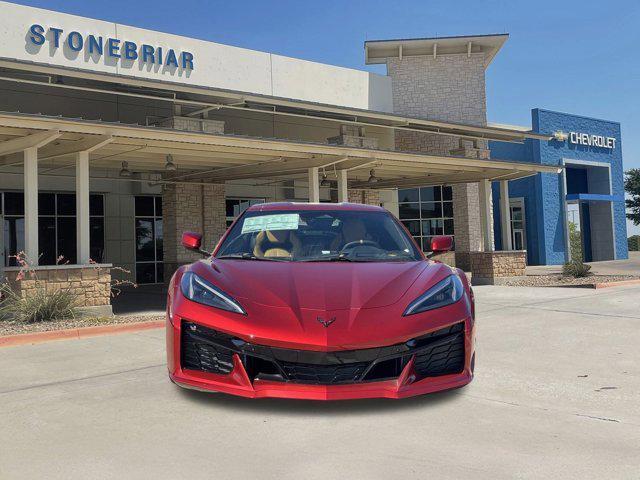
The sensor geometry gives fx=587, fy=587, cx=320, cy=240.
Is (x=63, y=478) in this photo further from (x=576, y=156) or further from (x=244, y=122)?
(x=576, y=156)

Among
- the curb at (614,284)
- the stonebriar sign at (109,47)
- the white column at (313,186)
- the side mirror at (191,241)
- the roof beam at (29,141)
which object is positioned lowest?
the curb at (614,284)

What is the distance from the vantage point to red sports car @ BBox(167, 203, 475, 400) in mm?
3518

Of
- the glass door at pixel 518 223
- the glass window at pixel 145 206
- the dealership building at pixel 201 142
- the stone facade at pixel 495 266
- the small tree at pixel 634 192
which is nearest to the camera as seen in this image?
the dealership building at pixel 201 142

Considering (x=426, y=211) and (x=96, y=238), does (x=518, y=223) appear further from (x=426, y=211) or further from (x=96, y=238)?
(x=96, y=238)

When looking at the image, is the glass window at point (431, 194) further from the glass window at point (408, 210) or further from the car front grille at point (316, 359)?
the car front grille at point (316, 359)

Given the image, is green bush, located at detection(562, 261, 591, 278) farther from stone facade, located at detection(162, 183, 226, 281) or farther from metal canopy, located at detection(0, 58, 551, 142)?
stone facade, located at detection(162, 183, 226, 281)

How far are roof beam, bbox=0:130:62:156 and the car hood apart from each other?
6.90 m

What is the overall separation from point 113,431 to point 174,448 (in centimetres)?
57


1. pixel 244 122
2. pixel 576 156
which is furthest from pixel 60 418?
pixel 576 156

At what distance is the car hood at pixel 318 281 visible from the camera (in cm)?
375

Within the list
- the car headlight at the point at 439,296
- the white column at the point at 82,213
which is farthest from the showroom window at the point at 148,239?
the car headlight at the point at 439,296

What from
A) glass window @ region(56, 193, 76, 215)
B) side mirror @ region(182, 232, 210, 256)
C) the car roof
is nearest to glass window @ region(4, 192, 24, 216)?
glass window @ region(56, 193, 76, 215)

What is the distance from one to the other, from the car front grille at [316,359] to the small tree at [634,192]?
160 feet

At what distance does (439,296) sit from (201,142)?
843 centimetres
